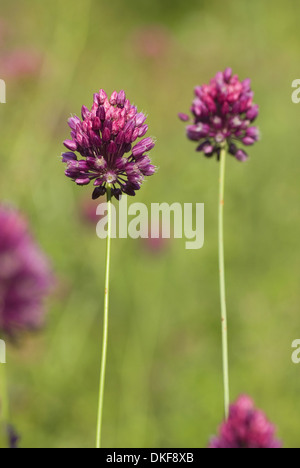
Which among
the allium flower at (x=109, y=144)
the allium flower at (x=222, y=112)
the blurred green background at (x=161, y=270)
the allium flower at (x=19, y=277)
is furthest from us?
the blurred green background at (x=161, y=270)

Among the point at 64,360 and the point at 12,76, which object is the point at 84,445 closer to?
the point at 64,360

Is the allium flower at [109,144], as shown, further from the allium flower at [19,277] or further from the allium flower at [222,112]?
the allium flower at [19,277]

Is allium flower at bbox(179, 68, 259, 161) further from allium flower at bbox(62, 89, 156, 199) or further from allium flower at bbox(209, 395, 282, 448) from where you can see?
allium flower at bbox(209, 395, 282, 448)
